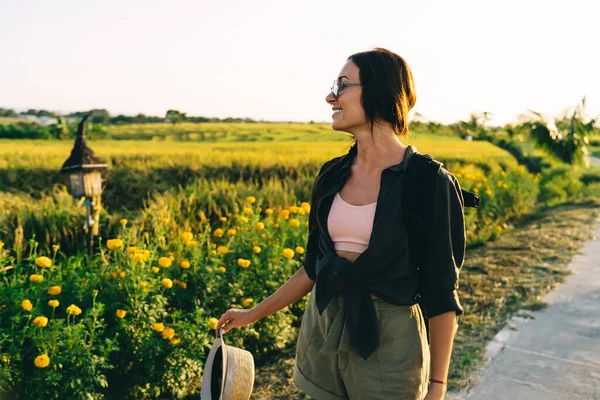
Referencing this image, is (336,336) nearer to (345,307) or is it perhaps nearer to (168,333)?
(345,307)

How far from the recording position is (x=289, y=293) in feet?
6.62

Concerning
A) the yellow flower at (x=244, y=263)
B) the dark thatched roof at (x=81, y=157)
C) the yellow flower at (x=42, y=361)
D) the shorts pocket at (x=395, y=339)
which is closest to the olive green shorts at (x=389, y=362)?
the shorts pocket at (x=395, y=339)

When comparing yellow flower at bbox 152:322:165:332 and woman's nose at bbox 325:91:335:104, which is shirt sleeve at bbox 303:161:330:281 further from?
yellow flower at bbox 152:322:165:332

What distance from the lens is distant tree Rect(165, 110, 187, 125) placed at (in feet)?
74.2

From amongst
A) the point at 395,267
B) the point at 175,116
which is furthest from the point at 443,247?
the point at 175,116

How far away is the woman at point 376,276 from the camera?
1.67 meters

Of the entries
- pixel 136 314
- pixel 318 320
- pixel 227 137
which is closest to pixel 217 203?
pixel 136 314

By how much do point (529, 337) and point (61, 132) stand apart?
1889cm

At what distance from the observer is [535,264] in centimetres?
662

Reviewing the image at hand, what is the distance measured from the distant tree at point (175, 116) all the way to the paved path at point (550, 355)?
19.0m

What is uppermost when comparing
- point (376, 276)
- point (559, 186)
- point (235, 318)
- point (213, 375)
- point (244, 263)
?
point (376, 276)

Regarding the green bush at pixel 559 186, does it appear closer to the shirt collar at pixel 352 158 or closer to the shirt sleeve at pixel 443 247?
the shirt collar at pixel 352 158

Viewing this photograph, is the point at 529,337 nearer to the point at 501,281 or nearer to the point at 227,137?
the point at 501,281

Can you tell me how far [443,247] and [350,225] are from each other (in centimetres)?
27
